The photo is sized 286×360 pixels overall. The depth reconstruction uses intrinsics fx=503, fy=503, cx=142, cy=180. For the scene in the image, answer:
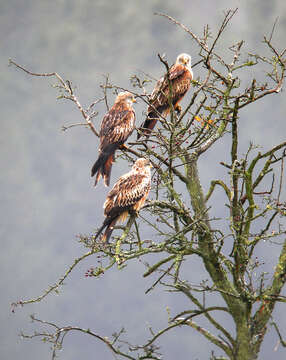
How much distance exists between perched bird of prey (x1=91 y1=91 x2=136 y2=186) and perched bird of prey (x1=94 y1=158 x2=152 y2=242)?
25cm

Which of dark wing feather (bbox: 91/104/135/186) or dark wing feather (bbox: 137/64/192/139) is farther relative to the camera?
dark wing feather (bbox: 137/64/192/139)

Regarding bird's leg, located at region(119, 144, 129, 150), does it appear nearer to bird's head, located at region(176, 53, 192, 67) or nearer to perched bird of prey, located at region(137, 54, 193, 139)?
perched bird of prey, located at region(137, 54, 193, 139)

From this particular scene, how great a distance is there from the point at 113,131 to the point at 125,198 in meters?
1.29

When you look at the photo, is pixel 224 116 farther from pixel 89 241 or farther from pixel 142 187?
pixel 89 241

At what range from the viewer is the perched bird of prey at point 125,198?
24.6 feet

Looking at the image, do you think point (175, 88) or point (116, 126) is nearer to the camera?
point (116, 126)

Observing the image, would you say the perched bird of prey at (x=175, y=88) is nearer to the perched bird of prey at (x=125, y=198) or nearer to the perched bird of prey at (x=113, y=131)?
the perched bird of prey at (x=113, y=131)

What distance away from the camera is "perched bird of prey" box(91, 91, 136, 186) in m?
7.82

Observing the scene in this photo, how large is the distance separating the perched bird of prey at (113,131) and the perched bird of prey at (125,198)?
9.9 inches

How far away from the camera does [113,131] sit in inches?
323

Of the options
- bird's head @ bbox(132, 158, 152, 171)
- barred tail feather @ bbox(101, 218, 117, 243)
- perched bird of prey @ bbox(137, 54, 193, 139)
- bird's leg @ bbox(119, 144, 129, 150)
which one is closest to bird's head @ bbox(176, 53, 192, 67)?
perched bird of prey @ bbox(137, 54, 193, 139)

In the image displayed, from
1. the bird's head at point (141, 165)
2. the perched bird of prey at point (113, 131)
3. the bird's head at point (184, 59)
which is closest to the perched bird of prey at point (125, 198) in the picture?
the bird's head at point (141, 165)

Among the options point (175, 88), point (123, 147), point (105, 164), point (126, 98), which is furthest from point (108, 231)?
point (175, 88)

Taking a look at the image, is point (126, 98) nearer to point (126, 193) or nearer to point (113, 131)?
point (113, 131)
